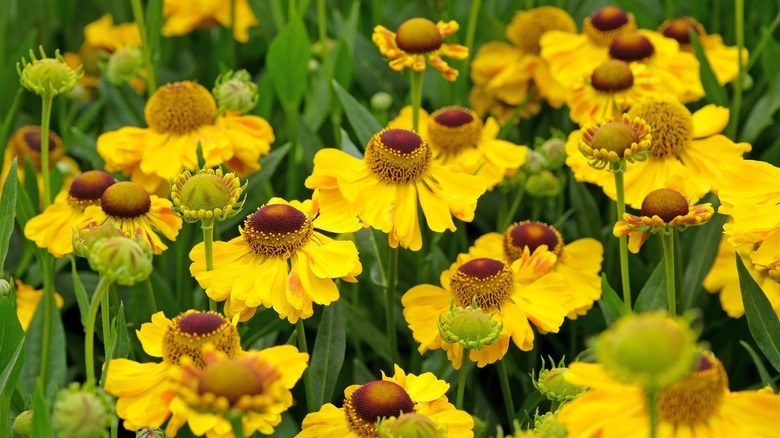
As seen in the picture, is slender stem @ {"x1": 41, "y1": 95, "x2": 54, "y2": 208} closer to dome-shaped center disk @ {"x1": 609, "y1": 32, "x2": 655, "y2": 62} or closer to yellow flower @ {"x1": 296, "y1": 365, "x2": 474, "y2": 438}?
yellow flower @ {"x1": 296, "y1": 365, "x2": 474, "y2": 438}

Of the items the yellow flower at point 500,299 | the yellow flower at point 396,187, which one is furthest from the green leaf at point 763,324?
the yellow flower at point 396,187

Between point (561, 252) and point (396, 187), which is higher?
point (396, 187)

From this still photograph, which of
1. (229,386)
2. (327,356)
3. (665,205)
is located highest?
(229,386)

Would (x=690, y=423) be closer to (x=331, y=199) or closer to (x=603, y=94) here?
(x=331, y=199)

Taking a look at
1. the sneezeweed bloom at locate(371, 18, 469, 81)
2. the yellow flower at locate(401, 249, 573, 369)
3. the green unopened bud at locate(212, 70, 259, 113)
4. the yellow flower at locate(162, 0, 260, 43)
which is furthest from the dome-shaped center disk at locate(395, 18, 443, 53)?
the yellow flower at locate(162, 0, 260, 43)

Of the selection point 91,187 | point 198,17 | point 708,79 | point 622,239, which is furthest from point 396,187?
point 198,17

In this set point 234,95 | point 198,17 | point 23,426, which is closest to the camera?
point 23,426

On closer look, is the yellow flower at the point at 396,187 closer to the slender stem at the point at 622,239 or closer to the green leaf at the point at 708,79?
the slender stem at the point at 622,239

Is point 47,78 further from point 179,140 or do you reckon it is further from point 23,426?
point 23,426
